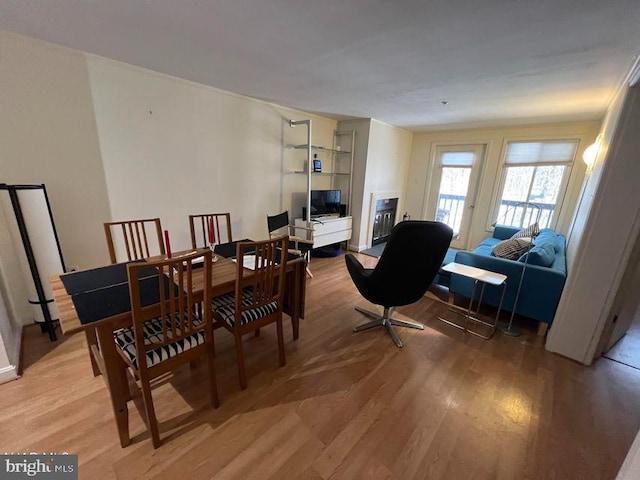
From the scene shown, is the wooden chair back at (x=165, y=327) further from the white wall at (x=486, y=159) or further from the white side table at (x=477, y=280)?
the white wall at (x=486, y=159)

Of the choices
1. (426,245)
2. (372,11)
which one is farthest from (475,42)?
(426,245)

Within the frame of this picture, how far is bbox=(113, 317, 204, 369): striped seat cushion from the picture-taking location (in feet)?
4.29

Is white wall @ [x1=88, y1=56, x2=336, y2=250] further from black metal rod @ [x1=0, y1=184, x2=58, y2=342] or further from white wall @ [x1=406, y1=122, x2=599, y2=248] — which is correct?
white wall @ [x1=406, y1=122, x2=599, y2=248]

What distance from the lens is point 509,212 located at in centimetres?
462

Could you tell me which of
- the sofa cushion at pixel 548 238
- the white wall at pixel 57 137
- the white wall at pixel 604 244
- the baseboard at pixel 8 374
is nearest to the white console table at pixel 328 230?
the white wall at pixel 57 137

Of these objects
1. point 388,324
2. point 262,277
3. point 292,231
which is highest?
point 262,277

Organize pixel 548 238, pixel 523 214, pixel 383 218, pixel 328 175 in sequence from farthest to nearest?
pixel 383 218 < pixel 328 175 < pixel 523 214 < pixel 548 238

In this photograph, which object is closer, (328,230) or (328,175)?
(328,230)

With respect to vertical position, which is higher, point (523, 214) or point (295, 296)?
point (523, 214)

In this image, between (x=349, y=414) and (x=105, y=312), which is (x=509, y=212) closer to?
(x=349, y=414)

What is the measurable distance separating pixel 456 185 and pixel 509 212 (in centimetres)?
104

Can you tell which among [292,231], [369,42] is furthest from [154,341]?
[292,231]

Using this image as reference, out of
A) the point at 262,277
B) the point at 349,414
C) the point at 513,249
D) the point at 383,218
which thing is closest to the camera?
the point at 349,414

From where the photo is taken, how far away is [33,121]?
203 cm
